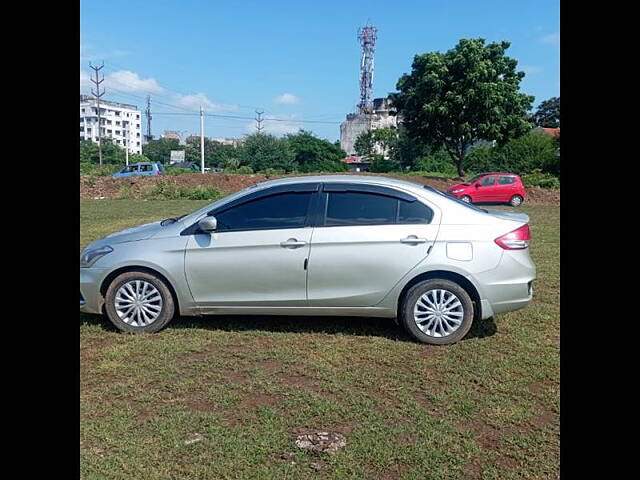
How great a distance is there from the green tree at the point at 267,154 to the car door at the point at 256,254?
148 ft

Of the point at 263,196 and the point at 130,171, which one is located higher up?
the point at 130,171

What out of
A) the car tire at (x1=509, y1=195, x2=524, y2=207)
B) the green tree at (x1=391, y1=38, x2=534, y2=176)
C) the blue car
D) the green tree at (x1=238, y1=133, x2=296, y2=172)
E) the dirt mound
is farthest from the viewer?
the green tree at (x1=238, y1=133, x2=296, y2=172)

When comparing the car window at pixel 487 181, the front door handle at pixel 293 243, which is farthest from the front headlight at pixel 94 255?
the car window at pixel 487 181

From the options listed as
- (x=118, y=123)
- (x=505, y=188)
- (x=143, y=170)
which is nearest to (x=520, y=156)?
(x=505, y=188)

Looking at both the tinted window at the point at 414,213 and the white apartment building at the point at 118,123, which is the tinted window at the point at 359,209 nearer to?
the tinted window at the point at 414,213

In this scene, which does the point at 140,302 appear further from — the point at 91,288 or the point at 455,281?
the point at 455,281

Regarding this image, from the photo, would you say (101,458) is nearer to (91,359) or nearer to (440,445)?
(91,359)

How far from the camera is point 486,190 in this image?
2161 centimetres

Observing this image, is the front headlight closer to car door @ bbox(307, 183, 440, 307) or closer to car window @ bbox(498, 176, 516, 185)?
car door @ bbox(307, 183, 440, 307)

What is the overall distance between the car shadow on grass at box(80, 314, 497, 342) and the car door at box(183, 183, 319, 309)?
0.45m

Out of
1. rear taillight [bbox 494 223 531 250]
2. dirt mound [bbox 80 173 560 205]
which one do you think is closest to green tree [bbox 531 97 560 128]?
dirt mound [bbox 80 173 560 205]

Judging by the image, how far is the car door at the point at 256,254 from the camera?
4906mm

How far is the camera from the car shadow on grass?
17.2 ft

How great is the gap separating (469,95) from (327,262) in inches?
1003
